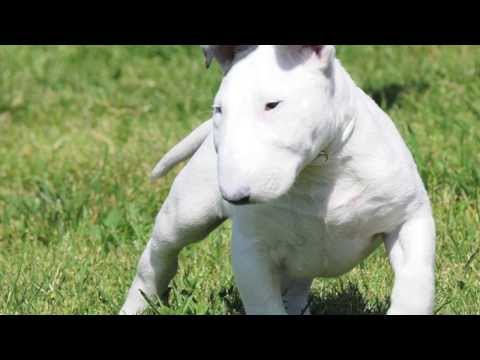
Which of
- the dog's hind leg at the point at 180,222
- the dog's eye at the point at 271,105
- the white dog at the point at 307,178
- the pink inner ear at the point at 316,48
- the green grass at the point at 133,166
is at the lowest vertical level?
the green grass at the point at 133,166

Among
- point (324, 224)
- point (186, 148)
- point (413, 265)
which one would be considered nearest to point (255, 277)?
point (324, 224)

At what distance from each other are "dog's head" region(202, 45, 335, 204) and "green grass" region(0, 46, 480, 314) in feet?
4.01

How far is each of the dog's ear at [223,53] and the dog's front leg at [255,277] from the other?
629mm

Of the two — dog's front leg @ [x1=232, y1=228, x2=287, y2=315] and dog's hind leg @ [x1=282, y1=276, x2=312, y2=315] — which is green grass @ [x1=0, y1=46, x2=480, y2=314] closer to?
dog's hind leg @ [x1=282, y1=276, x2=312, y2=315]

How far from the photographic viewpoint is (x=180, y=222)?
179 inches

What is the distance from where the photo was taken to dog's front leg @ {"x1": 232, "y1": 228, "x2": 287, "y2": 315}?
3959 mm

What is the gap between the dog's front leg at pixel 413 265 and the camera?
12.3ft

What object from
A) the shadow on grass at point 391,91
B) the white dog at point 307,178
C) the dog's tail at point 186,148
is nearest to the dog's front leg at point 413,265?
the white dog at point 307,178

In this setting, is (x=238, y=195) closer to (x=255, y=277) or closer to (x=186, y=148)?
(x=255, y=277)

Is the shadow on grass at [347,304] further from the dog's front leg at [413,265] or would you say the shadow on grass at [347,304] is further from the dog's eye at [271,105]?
the dog's eye at [271,105]

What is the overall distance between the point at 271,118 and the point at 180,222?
129cm

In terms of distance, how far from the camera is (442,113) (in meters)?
6.81

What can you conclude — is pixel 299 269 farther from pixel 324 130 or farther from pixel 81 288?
pixel 81 288
